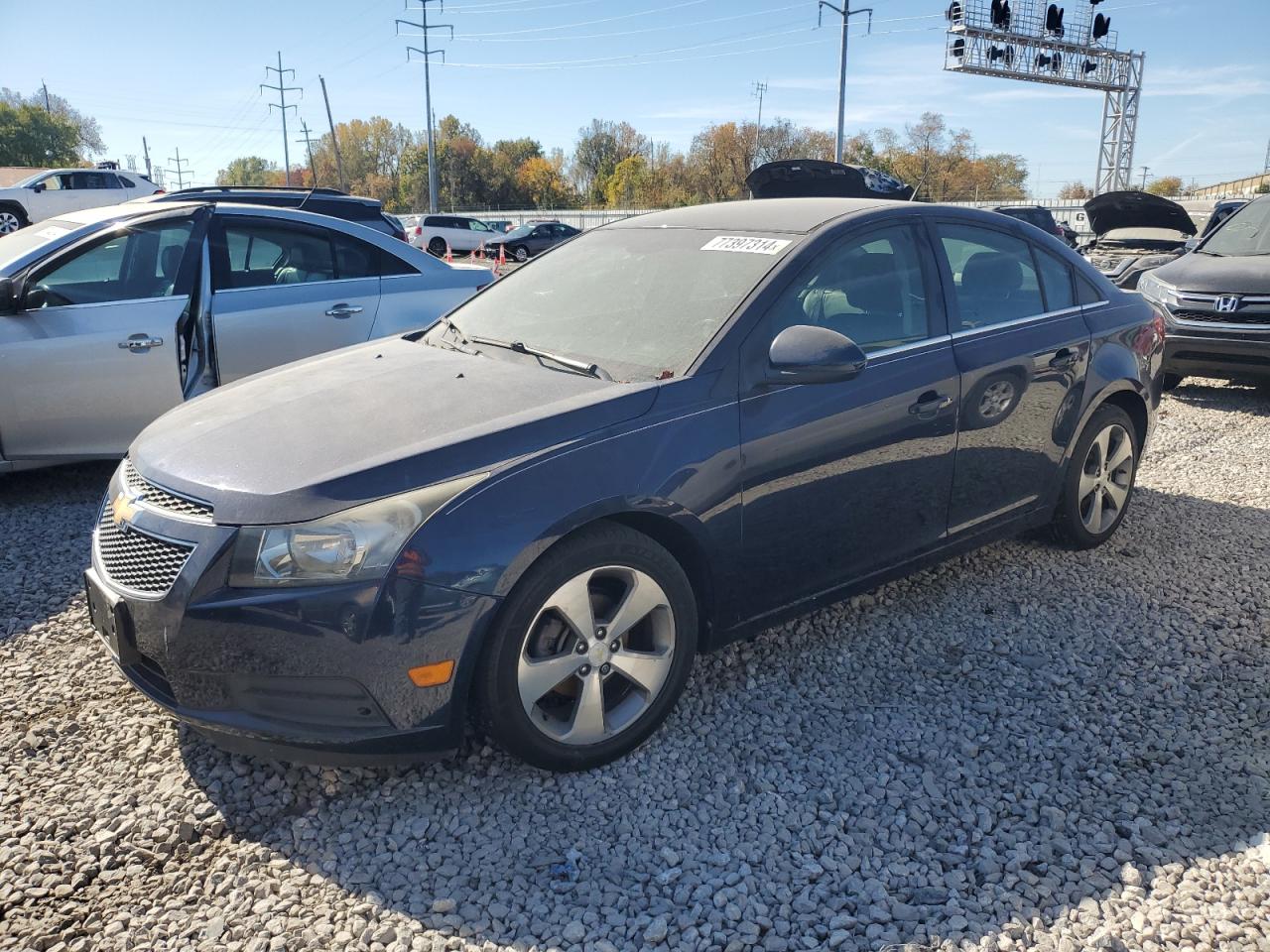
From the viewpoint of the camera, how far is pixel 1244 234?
8906mm

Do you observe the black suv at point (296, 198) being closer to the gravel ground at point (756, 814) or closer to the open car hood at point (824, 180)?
the open car hood at point (824, 180)

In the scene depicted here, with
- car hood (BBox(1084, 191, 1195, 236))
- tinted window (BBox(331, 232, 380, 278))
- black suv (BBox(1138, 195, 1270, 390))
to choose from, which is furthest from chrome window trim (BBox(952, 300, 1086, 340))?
car hood (BBox(1084, 191, 1195, 236))

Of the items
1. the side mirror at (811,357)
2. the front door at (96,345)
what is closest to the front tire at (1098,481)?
the side mirror at (811,357)

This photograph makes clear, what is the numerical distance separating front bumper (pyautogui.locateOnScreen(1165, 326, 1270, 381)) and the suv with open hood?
2.92 m

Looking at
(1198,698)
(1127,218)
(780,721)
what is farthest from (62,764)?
(1127,218)

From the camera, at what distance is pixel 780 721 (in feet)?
10.7

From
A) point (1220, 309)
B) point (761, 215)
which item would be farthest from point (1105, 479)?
point (1220, 309)

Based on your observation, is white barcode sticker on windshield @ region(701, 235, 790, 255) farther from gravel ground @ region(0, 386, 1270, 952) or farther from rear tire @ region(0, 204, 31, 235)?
rear tire @ region(0, 204, 31, 235)

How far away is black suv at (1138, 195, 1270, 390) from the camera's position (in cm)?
786

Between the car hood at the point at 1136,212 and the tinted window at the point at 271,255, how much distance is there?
10.0 m

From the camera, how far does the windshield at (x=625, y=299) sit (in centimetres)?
327

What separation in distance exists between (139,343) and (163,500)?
3.01 m

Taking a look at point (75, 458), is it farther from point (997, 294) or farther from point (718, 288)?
point (997, 294)

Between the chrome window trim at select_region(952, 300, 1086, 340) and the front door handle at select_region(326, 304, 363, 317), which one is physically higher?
the chrome window trim at select_region(952, 300, 1086, 340)
